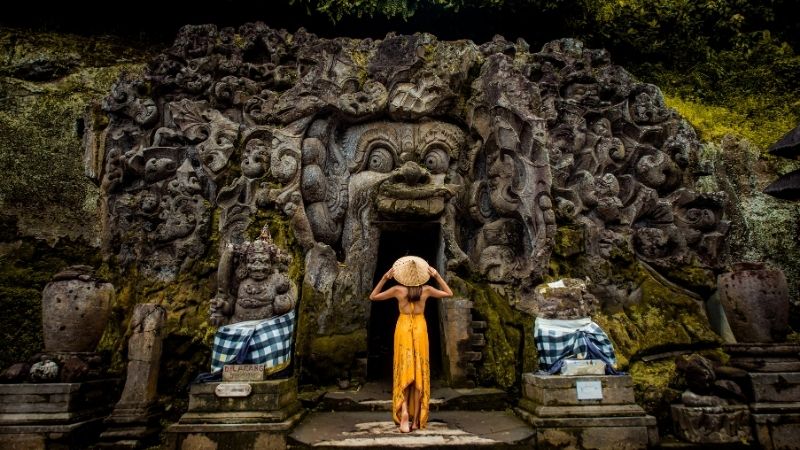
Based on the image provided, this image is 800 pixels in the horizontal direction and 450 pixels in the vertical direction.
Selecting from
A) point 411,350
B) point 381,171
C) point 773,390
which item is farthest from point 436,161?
point 773,390

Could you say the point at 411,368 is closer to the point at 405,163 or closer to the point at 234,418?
the point at 234,418

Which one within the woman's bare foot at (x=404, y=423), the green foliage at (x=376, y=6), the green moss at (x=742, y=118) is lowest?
the woman's bare foot at (x=404, y=423)

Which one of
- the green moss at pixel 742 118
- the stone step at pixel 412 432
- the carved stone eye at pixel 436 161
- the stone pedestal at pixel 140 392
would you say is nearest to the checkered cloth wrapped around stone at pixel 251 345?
the stone step at pixel 412 432

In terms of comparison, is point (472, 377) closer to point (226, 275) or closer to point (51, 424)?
point (226, 275)

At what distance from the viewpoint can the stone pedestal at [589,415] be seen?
4.72 m

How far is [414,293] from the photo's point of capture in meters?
5.12

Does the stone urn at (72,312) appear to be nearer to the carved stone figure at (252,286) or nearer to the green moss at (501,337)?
the carved stone figure at (252,286)

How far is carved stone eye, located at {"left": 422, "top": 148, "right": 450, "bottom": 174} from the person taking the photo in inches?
305

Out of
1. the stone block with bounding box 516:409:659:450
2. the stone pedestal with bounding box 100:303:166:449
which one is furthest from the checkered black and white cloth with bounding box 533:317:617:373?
the stone pedestal with bounding box 100:303:166:449

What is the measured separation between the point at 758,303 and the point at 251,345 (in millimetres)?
6014

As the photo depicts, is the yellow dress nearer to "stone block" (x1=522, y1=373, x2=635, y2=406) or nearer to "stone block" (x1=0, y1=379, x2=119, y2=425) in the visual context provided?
"stone block" (x1=522, y1=373, x2=635, y2=406)

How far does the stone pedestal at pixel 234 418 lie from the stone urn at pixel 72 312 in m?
1.89

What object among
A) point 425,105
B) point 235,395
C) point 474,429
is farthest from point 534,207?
point 235,395

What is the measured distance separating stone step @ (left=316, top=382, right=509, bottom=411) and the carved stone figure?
1552 mm
